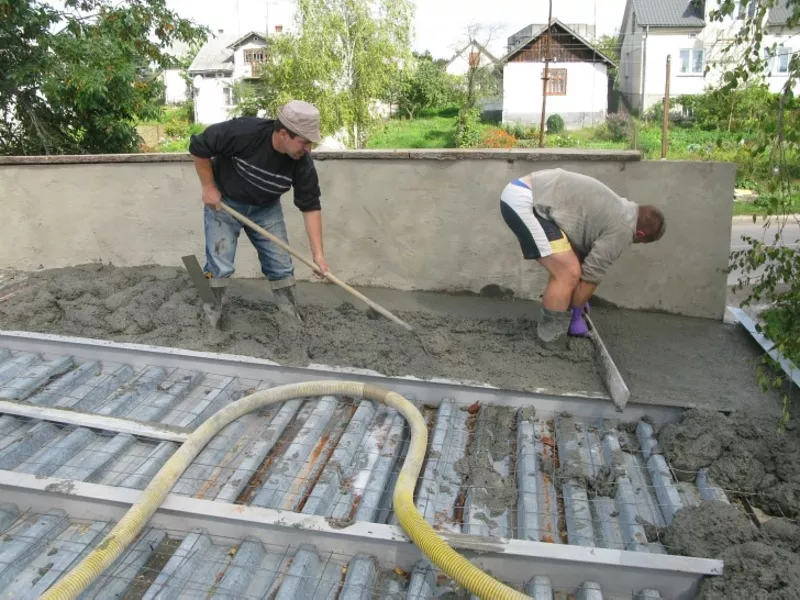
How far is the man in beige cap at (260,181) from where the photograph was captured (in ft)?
12.7

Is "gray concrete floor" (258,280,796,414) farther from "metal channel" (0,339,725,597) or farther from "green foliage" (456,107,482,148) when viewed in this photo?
"green foliage" (456,107,482,148)

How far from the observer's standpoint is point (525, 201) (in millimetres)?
3850

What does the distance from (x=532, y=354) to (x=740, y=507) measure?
4.79 ft

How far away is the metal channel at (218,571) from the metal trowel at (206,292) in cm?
199

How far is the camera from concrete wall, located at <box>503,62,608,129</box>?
29953 millimetres

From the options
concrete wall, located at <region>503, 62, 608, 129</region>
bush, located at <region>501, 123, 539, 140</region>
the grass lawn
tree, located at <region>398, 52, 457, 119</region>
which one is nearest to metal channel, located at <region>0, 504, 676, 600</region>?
the grass lawn

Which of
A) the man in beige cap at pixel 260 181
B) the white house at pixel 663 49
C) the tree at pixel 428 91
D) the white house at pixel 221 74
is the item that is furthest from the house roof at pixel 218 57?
the man in beige cap at pixel 260 181

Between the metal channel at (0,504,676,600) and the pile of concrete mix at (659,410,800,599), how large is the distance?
289mm

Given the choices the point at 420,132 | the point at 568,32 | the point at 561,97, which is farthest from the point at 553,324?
the point at 568,32

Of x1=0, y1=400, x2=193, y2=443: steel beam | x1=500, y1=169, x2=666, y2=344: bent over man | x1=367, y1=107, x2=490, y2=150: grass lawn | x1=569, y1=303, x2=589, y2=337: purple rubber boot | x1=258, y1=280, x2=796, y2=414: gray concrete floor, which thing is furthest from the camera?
x1=367, y1=107, x2=490, y2=150: grass lawn

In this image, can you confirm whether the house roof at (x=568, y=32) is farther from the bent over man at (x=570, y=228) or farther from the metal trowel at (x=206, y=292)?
the metal trowel at (x=206, y=292)

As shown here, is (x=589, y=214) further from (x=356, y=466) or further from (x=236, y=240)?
(x=236, y=240)

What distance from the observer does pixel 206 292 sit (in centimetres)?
441

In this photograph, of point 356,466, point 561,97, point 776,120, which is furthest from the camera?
point 561,97
